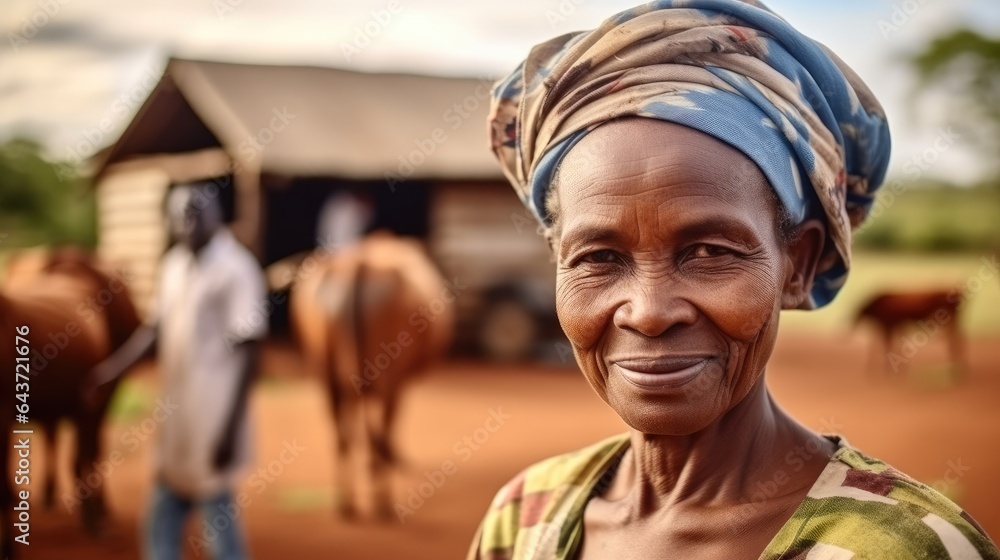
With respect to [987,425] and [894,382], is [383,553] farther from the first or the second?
[894,382]

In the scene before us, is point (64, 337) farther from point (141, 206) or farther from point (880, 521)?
point (141, 206)

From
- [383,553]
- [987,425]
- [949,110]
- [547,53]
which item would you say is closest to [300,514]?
[383,553]

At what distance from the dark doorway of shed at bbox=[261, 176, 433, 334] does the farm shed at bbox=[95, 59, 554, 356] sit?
3 centimetres

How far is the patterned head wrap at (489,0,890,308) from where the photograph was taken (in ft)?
4.47

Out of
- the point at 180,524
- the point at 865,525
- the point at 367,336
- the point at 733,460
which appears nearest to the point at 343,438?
the point at 367,336

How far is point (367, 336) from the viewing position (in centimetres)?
695

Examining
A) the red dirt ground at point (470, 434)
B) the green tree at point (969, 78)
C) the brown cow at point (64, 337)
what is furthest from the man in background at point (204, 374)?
the green tree at point (969, 78)

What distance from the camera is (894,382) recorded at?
1151cm

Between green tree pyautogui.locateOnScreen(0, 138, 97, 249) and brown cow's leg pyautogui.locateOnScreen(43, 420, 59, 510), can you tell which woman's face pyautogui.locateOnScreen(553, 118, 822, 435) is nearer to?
brown cow's leg pyautogui.locateOnScreen(43, 420, 59, 510)

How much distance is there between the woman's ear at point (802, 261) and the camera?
4.87 feet

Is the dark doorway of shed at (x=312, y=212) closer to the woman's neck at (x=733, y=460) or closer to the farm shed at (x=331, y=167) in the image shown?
the farm shed at (x=331, y=167)

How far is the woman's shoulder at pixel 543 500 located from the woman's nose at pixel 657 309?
1.40 feet

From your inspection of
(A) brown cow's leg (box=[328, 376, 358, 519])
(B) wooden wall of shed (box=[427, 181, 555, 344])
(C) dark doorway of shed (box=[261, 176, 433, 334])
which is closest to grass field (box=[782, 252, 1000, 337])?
(B) wooden wall of shed (box=[427, 181, 555, 344])

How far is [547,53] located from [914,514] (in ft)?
3.15
